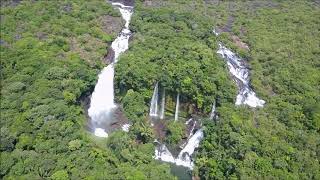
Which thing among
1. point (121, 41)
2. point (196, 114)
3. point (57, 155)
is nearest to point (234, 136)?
point (196, 114)

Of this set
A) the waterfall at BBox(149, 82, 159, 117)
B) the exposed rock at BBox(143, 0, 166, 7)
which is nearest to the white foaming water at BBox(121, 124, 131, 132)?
the waterfall at BBox(149, 82, 159, 117)

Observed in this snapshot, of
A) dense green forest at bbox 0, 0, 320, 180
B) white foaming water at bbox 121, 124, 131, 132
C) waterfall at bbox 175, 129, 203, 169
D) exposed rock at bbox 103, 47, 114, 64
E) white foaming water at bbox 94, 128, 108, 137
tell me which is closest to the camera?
dense green forest at bbox 0, 0, 320, 180

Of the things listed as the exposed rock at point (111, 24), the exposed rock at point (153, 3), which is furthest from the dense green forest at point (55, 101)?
the exposed rock at point (153, 3)

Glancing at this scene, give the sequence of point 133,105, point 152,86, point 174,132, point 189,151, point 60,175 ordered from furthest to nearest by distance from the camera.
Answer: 1. point 152,86
2. point 133,105
3. point 189,151
4. point 174,132
5. point 60,175

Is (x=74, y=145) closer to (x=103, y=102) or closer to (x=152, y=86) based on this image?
(x=103, y=102)

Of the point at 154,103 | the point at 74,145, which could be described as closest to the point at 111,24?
the point at 154,103

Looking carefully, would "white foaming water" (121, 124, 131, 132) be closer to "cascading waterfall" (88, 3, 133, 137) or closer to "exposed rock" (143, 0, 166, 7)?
"cascading waterfall" (88, 3, 133, 137)
